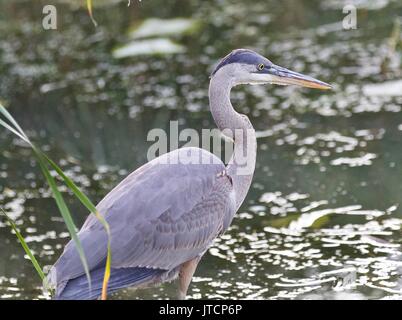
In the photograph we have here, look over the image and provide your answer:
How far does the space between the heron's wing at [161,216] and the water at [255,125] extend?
58 centimetres

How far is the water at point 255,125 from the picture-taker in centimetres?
529

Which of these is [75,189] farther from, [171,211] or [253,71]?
[253,71]

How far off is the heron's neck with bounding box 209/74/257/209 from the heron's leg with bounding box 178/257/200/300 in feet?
1.52

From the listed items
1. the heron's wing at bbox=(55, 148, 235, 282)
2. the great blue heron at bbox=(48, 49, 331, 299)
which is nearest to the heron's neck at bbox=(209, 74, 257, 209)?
the great blue heron at bbox=(48, 49, 331, 299)

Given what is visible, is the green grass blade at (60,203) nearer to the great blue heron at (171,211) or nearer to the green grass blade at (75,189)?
the green grass blade at (75,189)

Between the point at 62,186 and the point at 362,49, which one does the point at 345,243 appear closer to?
the point at 62,186

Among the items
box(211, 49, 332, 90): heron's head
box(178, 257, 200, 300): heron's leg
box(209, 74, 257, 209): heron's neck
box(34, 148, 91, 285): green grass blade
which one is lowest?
box(34, 148, 91, 285): green grass blade

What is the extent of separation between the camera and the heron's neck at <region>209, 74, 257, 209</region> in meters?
4.93

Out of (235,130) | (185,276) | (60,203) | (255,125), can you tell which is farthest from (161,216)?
(255,125)

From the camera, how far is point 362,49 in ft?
27.7

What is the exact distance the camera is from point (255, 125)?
7.27 metres

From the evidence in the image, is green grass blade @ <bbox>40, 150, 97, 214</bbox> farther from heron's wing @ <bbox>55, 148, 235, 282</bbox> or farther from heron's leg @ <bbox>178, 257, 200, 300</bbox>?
heron's leg @ <bbox>178, 257, 200, 300</bbox>

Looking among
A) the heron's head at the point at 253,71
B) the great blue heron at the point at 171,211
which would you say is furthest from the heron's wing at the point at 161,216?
the heron's head at the point at 253,71

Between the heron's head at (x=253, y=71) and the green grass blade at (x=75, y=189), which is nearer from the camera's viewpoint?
the green grass blade at (x=75, y=189)
